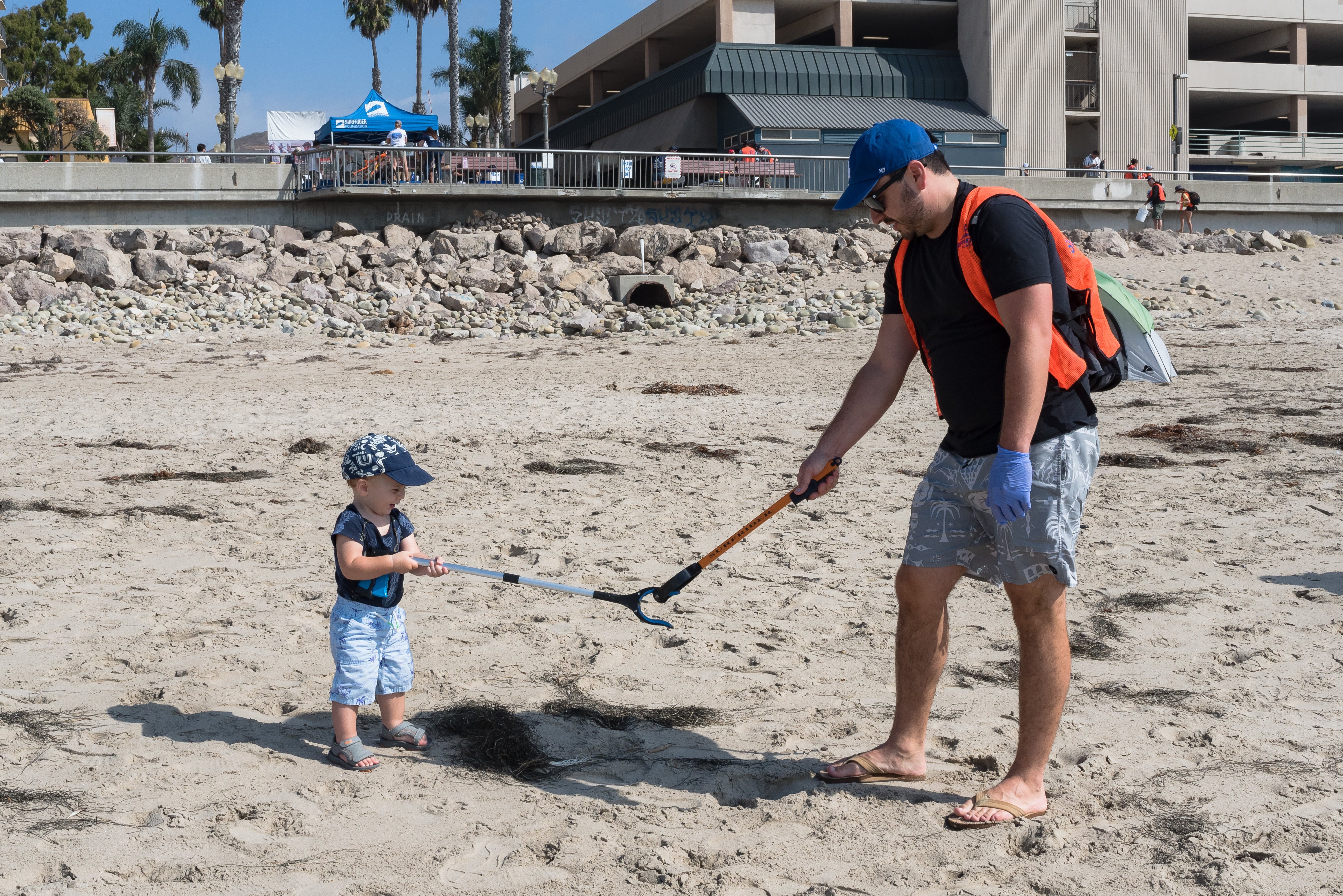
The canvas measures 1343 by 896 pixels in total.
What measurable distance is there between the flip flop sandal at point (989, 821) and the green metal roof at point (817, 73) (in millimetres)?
33636

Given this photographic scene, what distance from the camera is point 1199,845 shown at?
3072 mm

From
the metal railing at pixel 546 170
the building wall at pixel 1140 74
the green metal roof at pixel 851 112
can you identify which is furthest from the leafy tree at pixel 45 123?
the building wall at pixel 1140 74

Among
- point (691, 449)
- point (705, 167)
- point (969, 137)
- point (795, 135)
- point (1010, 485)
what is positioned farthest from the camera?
point (969, 137)

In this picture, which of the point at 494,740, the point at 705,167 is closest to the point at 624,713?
the point at 494,740

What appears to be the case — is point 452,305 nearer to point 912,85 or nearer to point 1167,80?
point 912,85

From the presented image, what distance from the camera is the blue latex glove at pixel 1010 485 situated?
9.62ft

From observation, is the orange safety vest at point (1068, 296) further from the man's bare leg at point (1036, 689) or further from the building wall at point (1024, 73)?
the building wall at point (1024, 73)

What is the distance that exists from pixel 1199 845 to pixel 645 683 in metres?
2.04

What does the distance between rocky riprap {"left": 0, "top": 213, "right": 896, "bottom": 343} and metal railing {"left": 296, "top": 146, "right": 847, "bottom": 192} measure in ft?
3.36

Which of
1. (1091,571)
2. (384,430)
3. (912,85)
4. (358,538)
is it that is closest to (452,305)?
(384,430)

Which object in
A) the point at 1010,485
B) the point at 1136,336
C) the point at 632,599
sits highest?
the point at 1136,336

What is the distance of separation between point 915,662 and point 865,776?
39 cm

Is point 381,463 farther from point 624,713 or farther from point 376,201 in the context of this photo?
point 376,201

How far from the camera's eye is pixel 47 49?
51.5 metres
